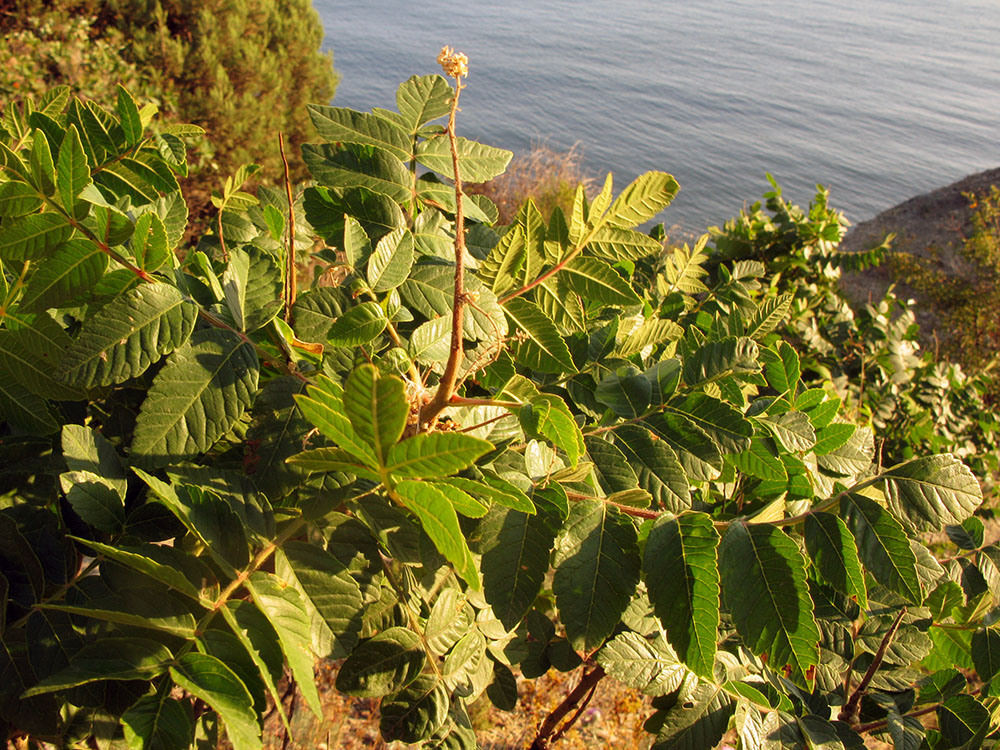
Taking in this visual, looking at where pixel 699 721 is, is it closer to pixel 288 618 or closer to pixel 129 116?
pixel 288 618

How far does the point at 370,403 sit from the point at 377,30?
19.7 metres

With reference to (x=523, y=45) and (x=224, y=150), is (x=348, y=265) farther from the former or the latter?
(x=523, y=45)

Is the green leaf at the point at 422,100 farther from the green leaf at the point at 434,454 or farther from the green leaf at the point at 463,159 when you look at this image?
the green leaf at the point at 434,454

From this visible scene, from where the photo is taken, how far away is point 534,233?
801 millimetres

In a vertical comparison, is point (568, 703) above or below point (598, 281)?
below

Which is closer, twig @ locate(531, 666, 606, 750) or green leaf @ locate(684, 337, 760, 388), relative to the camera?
green leaf @ locate(684, 337, 760, 388)

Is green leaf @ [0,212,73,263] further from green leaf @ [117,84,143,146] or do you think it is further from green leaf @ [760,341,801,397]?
green leaf @ [760,341,801,397]

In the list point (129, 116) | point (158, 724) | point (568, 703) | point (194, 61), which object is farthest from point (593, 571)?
point (194, 61)

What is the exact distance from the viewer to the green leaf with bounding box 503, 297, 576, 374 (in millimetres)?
776

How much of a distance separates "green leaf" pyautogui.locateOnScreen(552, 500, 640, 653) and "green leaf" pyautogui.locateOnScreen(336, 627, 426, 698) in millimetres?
244

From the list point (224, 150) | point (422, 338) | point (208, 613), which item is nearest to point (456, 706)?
point (208, 613)

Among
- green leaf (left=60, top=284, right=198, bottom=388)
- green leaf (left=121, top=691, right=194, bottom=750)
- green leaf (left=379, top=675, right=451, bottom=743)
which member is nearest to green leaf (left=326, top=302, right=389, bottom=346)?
green leaf (left=60, top=284, right=198, bottom=388)

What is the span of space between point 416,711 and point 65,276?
0.67m

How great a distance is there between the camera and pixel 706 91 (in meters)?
15.9
